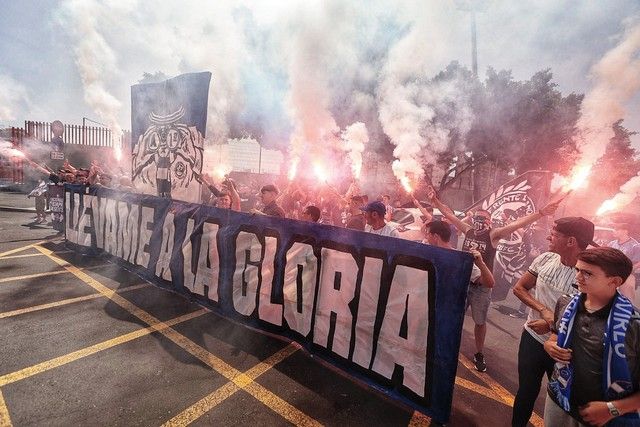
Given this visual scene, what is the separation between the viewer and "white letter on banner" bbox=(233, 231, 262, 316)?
15.5 ft

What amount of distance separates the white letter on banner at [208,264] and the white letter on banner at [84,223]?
14.1ft

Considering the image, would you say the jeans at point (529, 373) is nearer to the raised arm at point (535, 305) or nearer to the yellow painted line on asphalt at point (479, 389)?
the raised arm at point (535, 305)

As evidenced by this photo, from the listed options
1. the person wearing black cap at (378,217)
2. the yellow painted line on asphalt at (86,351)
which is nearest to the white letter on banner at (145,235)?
the yellow painted line on asphalt at (86,351)

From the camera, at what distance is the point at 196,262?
213 inches

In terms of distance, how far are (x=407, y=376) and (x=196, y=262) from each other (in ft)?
12.6

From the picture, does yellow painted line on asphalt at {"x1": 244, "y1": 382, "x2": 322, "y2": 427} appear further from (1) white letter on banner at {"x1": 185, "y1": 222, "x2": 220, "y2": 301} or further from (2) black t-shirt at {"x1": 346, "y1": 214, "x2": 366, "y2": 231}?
(2) black t-shirt at {"x1": 346, "y1": 214, "x2": 366, "y2": 231}

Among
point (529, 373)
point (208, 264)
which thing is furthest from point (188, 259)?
point (529, 373)

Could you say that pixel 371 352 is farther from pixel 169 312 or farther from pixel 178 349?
pixel 169 312

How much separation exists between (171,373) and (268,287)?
5.13ft

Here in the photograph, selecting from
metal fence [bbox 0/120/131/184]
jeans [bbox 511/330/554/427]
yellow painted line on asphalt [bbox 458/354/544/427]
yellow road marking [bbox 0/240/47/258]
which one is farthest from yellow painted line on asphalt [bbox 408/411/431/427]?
metal fence [bbox 0/120/131/184]

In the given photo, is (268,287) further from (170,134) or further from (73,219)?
(73,219)

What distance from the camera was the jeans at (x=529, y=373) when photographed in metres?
2.77

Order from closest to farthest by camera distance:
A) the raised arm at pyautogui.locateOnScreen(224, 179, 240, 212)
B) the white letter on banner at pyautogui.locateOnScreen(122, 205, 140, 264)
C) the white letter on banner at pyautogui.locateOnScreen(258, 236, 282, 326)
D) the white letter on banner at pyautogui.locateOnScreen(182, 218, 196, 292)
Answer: the white letter on banner at pyautogui.locateOnScreen(258, 236, 282, 326) → the white letter on banner at pyautogui.locateOnScreen(182, 218, 196, 292) → the raised arm at pyautogui.locateOnScreen(224, 179, 240, 212) → the white letter on banner at pyautogui.locateOnScreen(122, 205, 140, 264)

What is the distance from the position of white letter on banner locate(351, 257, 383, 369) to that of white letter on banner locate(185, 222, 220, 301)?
8.48 ft
